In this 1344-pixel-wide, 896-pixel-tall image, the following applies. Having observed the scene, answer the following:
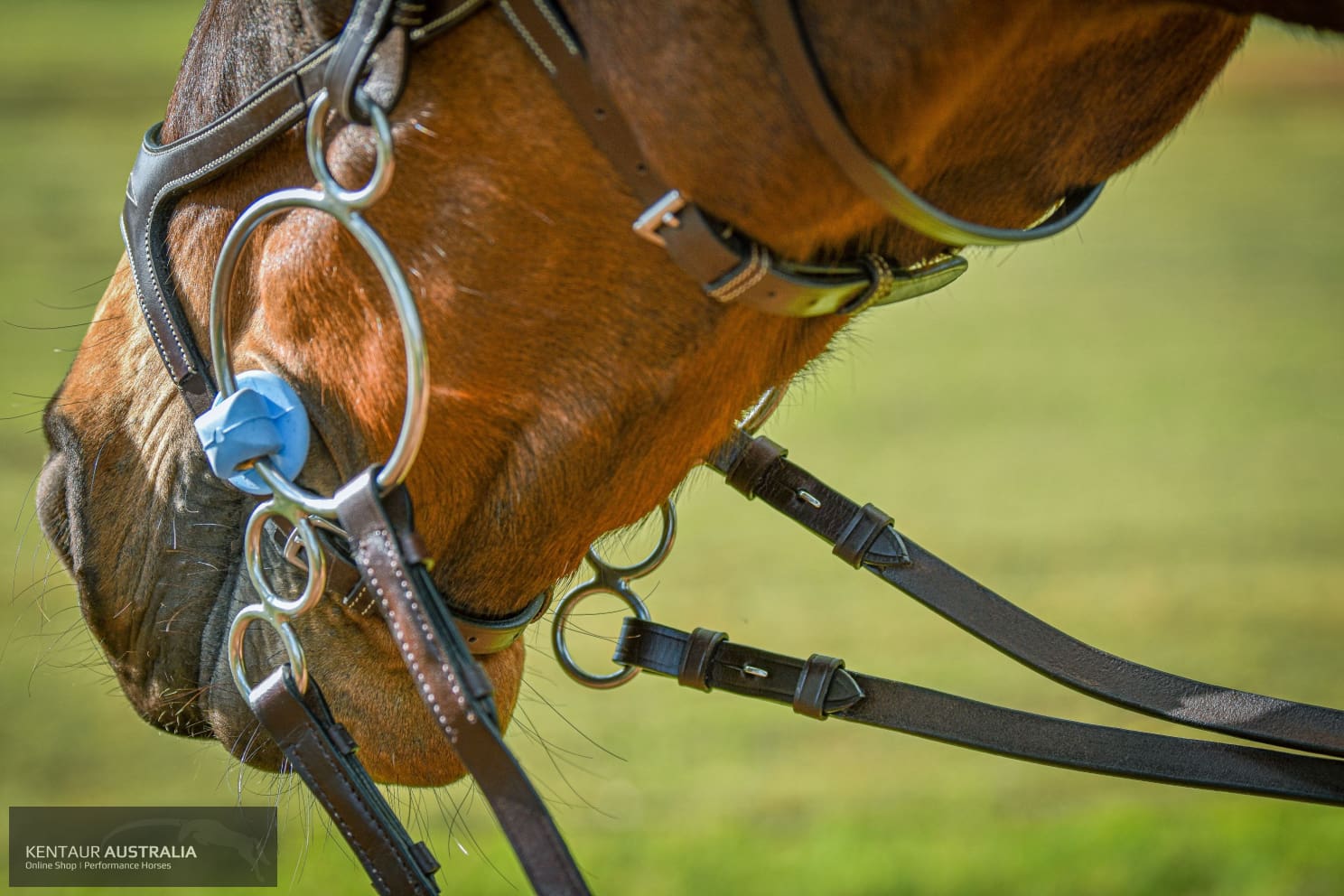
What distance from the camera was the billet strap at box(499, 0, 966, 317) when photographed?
105 centimetres

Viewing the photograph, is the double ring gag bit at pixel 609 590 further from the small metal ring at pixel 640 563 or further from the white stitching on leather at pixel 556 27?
the white stitching on leather at pixel 556 27

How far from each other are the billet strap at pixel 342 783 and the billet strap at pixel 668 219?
1.98 feet

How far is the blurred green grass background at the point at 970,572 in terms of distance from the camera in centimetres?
356

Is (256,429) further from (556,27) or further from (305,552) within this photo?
(556,27)

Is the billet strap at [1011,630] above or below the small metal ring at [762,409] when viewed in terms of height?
below

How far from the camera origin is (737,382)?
1.27 m

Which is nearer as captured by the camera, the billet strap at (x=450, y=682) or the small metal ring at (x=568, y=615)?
the billet strap at (x=450, y=682)

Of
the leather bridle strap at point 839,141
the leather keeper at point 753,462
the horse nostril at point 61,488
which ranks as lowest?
the horse nostril at point 61,488

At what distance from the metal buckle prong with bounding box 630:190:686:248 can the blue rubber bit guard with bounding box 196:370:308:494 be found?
1.35ft

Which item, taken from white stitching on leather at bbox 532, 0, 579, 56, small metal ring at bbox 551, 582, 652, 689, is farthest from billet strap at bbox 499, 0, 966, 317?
small metal ring at bbox 551, 582, 652, 689

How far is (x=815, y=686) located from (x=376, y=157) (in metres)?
0.84
